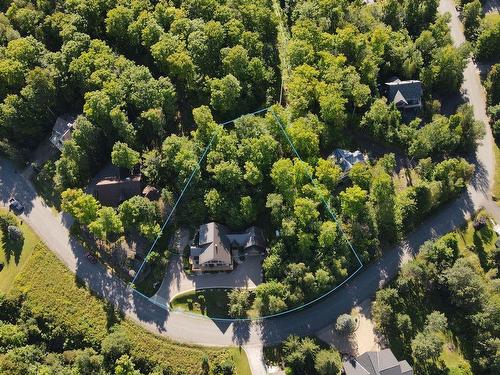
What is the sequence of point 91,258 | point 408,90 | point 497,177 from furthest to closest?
point 408,90, point 497,177, point 91,258

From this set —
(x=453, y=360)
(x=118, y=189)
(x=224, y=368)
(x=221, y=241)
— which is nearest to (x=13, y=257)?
(x=118, y=189)

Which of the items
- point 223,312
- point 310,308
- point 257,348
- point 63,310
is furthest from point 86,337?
point 310,308

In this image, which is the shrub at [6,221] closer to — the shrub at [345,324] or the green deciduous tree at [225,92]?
the green deciduous tree at [225,92]

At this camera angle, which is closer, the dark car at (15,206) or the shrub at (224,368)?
the shrub at (224,368)

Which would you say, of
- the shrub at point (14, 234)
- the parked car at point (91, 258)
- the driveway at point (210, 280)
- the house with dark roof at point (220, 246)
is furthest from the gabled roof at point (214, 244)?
the shrub at point (14, 234)

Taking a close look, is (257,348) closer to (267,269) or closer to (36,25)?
(267,269)

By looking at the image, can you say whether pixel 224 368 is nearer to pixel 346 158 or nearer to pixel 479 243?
pixel 346 158
